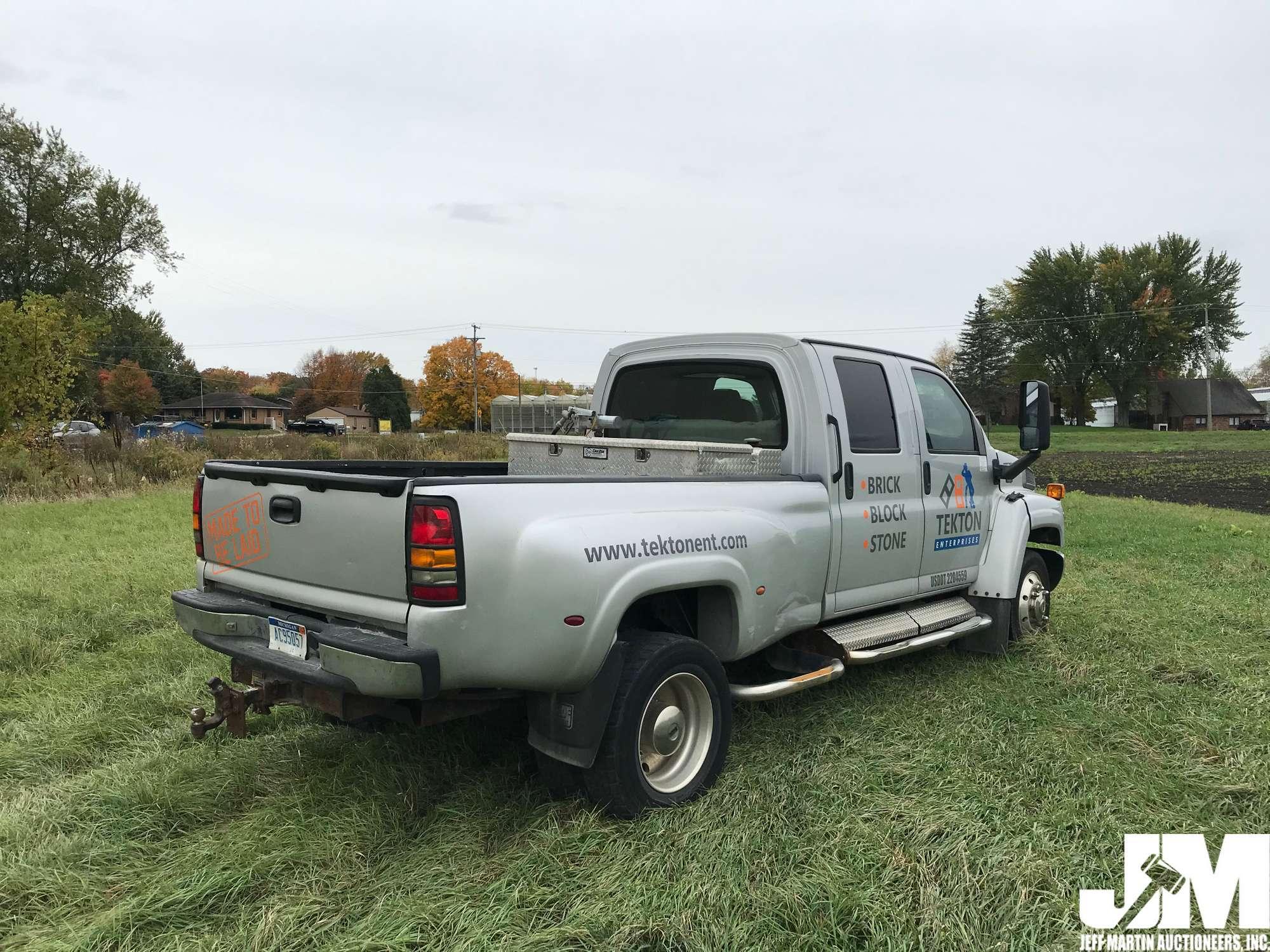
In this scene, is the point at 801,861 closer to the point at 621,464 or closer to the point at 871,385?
the point at 621,464

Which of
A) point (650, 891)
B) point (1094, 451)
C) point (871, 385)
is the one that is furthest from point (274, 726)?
point (1094, 451)

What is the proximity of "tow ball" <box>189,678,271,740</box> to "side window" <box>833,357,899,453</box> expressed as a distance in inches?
121

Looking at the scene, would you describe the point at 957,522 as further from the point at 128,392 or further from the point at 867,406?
the point at 128,392

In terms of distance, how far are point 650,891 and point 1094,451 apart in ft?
144

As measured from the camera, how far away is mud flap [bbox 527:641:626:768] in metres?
3.35

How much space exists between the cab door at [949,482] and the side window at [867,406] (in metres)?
0.32

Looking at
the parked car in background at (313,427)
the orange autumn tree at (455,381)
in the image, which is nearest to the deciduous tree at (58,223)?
the parked car in background at (313,427)

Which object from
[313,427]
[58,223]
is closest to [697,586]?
[58,223]

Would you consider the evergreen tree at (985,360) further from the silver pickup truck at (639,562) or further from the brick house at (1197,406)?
the silver pickup truck at (639,562)

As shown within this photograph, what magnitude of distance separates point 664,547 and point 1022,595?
11.9 feet

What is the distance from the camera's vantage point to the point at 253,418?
10531cm

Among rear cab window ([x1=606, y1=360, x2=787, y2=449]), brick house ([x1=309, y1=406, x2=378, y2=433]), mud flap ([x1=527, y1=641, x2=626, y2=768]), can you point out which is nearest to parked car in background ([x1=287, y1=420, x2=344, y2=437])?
brick house ([x1=309, y1=406, x2=378, y2=433])

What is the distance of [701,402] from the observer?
517 centimetres

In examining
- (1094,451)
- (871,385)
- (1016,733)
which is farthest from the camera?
(1094,451)
